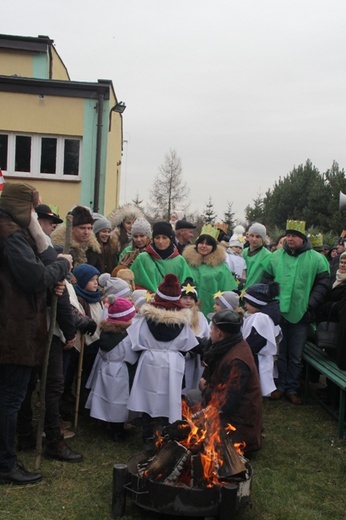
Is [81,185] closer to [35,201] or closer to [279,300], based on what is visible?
[279,300]

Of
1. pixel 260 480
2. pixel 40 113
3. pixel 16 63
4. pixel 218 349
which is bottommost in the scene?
pixel 260 480

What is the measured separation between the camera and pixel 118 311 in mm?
5773

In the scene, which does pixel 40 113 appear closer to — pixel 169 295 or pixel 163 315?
pixel 169 295

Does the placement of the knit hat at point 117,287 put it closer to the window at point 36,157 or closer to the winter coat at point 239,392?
the winter coat at point 239,392

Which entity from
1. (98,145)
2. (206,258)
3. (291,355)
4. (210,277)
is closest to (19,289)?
A: (210,277)

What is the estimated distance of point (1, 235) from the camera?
4234mm

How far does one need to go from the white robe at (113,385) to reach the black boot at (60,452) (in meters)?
0.62

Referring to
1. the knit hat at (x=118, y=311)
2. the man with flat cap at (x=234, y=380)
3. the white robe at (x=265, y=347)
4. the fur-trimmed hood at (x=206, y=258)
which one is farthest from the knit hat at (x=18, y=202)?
the fur-trimmed hood at (x=206, y=258)

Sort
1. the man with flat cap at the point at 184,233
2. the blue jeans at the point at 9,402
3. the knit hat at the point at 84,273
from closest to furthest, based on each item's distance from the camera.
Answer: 1. the blue jeans at the point at 9,402
2. the knit hat at the point at 84,273
3. the man with flat cap at the point at 184,233

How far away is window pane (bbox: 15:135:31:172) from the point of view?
17367 millimetres

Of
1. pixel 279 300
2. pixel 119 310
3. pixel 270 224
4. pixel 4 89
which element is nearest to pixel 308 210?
pixel 270 224

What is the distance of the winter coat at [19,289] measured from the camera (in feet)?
13.8

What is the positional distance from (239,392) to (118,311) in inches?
58.8

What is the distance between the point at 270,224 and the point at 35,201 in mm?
28735
